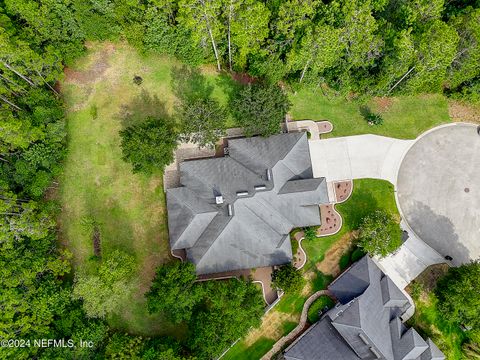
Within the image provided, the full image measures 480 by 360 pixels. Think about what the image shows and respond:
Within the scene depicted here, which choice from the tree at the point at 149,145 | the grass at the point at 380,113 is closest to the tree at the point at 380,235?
the grass at the point at 380,113

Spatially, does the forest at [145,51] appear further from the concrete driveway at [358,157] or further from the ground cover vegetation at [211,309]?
the concrete driveway at [358,157]

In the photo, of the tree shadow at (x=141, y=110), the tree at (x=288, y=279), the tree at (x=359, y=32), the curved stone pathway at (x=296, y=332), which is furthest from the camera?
the tree shadow at (x=141, y=110)

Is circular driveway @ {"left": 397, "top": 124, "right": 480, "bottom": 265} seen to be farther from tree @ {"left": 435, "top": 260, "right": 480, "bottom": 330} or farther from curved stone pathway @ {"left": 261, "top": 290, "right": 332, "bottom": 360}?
curved stone pathway @ {"left": 261, "top": 290, "right": 332, "bottom": 360}

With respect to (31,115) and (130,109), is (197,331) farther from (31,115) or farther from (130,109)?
(31,115)

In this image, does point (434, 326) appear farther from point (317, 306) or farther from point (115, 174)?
point (115, 174)

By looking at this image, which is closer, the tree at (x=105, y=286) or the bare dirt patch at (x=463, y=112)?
the tree at (x=105, y=286)

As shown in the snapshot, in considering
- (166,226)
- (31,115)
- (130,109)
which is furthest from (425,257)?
(31,115)

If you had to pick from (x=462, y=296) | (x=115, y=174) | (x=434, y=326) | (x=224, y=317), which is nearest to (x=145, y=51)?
(x=115, y=174)
